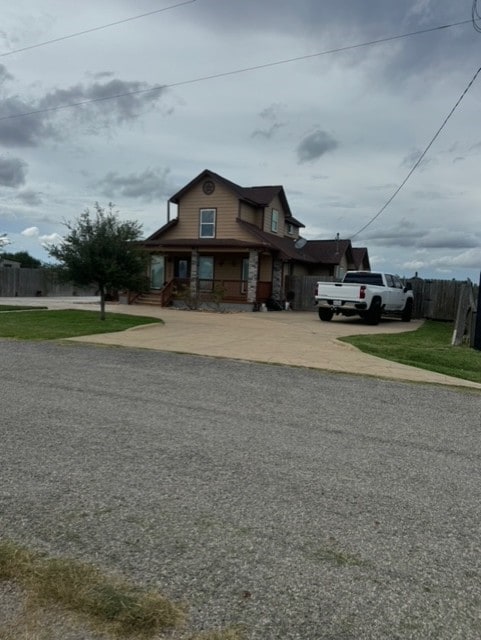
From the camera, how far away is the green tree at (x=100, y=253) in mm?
14922

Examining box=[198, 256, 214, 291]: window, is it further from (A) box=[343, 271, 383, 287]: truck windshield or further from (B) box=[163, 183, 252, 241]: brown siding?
(A) box=[343, 271, 383, 287]: truck windshield

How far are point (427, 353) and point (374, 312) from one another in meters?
7.67

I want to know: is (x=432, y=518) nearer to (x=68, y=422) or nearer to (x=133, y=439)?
(x=133, y=439)

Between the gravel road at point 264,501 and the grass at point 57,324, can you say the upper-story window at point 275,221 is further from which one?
the gravel road at point 264,501

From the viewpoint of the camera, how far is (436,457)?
450 cm

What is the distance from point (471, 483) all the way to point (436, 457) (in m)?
0.60

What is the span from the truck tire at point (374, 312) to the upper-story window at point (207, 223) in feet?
33.6

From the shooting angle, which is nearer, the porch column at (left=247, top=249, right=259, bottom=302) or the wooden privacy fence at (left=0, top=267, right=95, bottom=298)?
the porch column at (left=247, top=249, right=259, bottom=302)

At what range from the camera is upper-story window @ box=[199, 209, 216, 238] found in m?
25.5

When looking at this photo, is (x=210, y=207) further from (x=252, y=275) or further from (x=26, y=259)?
(x=26, y=259)

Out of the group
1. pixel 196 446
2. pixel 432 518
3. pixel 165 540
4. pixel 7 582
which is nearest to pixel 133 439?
pixel 196 446

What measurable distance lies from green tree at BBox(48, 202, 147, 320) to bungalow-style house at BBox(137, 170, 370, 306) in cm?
790

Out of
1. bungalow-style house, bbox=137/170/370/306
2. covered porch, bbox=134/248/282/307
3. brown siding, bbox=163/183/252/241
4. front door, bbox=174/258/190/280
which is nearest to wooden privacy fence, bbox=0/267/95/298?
covered porch, bbox=134/248/282/307

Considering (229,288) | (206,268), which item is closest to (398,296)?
(229,288)
